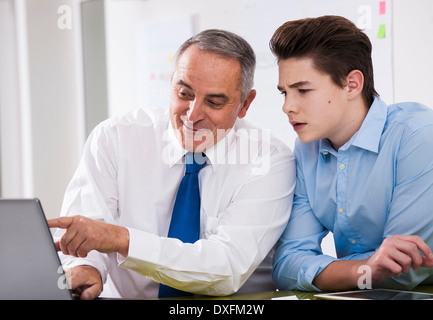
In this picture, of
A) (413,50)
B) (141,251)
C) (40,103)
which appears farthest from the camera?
(40,103)

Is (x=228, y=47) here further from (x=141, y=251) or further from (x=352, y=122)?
(x=141, y=251)

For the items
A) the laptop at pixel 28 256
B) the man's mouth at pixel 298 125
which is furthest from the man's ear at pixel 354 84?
the laptop at pixel 28 256

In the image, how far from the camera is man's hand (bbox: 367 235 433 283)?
102cm

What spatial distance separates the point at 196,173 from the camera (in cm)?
Result: 137

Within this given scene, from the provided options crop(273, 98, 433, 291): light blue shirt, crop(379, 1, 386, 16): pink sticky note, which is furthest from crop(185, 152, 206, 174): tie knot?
crop(379, 1, 386, 16): pink sticky note

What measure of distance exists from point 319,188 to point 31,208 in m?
0.75

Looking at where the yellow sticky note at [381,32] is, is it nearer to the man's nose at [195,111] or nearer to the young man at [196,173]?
the young man at [196,173]

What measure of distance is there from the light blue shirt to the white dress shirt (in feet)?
0.18

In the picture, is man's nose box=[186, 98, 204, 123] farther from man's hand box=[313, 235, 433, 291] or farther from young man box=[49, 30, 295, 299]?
man's hand box=[313, 235, 433, 291]

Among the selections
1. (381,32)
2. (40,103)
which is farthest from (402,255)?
(40,103)

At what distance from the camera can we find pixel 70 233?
0.98 meters

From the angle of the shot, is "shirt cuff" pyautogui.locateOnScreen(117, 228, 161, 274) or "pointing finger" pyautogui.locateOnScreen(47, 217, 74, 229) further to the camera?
"shirt cuff" pyautogui.locateOnScreen(117, 228, 161, 274)

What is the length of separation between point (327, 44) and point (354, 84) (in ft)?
0.41

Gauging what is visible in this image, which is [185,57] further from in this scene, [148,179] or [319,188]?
A: [319,188]
